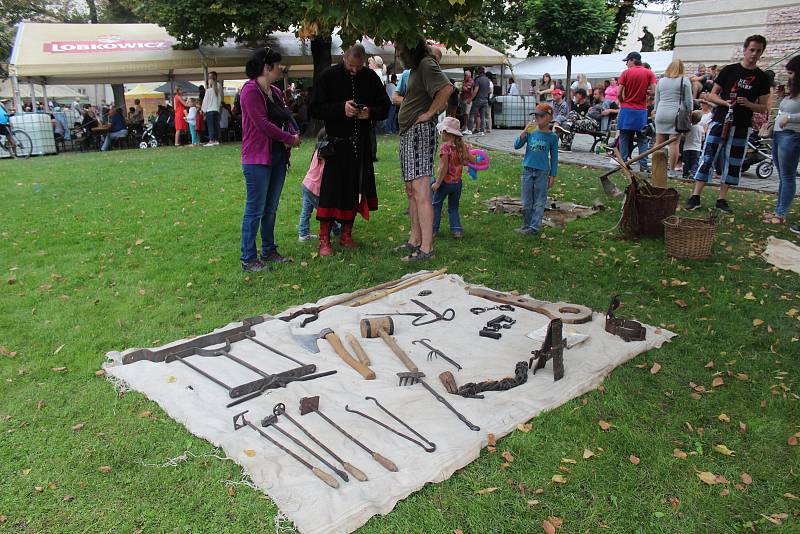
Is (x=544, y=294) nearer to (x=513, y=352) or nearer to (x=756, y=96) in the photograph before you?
(x=513, y=352)

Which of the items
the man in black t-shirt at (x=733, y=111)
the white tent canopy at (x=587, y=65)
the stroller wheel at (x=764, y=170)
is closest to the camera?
the man in black t-shirt at (x=733, y=111)

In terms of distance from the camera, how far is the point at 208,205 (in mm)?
9133

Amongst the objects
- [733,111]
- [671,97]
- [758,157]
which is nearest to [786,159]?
[733,111]

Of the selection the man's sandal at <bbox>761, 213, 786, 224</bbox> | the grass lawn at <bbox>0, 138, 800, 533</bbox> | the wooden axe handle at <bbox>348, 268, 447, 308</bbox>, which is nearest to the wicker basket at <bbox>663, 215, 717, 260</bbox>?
the grass lawn at <bbox>0, 138, 800, 533</bbox>

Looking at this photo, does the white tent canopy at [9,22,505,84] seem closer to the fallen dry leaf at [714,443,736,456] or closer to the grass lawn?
the grass lawn

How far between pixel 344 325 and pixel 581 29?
24.3 meters

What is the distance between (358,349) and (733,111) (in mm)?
6348

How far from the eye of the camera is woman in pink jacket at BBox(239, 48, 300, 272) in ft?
18.6

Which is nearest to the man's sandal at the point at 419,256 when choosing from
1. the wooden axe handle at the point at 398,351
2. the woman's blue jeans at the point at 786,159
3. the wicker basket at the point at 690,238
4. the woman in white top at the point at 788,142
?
the wooden axe handle at the point at 398,351

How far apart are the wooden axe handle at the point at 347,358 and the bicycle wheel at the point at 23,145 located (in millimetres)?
16713

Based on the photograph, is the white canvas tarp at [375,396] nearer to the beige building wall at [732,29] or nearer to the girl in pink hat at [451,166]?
the girl in pink hat at [451,166]

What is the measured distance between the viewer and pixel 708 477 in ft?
9.91

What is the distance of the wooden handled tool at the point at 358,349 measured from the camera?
165 inches

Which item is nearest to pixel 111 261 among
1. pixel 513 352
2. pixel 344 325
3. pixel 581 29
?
pixel 344 325
